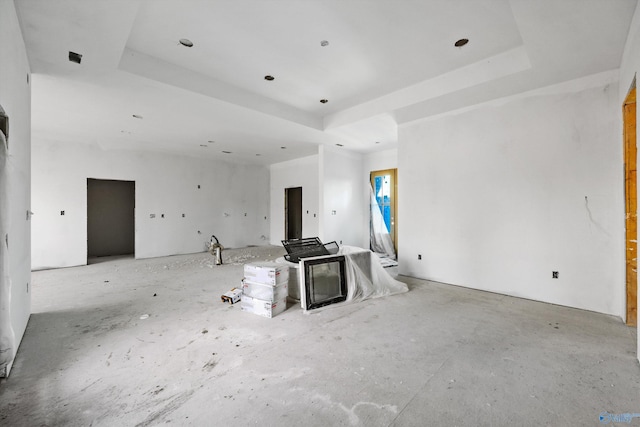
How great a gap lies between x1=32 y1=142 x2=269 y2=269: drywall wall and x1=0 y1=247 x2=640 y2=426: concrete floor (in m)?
3.32

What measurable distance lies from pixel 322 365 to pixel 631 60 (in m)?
3.77

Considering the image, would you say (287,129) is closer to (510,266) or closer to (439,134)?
(439,134)

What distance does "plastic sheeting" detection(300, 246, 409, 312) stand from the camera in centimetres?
374

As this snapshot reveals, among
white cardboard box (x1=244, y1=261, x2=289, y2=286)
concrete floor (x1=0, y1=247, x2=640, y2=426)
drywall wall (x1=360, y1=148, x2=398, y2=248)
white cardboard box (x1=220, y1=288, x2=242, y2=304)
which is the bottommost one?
concrete floor (x1=0, y1=247, x2=640, y2=426)

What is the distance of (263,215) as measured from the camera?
9.60m

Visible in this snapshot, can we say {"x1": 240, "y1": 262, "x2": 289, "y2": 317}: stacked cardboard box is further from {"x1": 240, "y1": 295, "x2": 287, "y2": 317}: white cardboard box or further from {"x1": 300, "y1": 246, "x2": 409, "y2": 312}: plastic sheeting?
{"x1": 300, "y1": 246, "x2": 409, "y2": 312}: plastic sheeting

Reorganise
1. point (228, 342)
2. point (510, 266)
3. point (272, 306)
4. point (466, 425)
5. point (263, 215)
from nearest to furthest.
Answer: point (466, 425) → point (228, 342) → point (272, 306) → point (510, 266) → point (263, 215)

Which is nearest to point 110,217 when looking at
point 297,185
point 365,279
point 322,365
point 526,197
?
point 297,185


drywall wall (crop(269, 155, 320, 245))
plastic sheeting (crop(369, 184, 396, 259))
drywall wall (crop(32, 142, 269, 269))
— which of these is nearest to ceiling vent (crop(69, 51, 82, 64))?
drywall wall (crop(32, 142, 269, 269))

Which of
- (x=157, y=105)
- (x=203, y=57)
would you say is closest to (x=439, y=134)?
(x=203, y=57)

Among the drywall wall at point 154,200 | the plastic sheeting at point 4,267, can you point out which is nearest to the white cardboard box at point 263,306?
the plastic sheeting at point 4,267

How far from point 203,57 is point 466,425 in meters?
4.28

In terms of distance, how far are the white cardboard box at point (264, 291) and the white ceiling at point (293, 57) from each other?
2698 millimetres

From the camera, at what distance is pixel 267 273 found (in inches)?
→ 123
